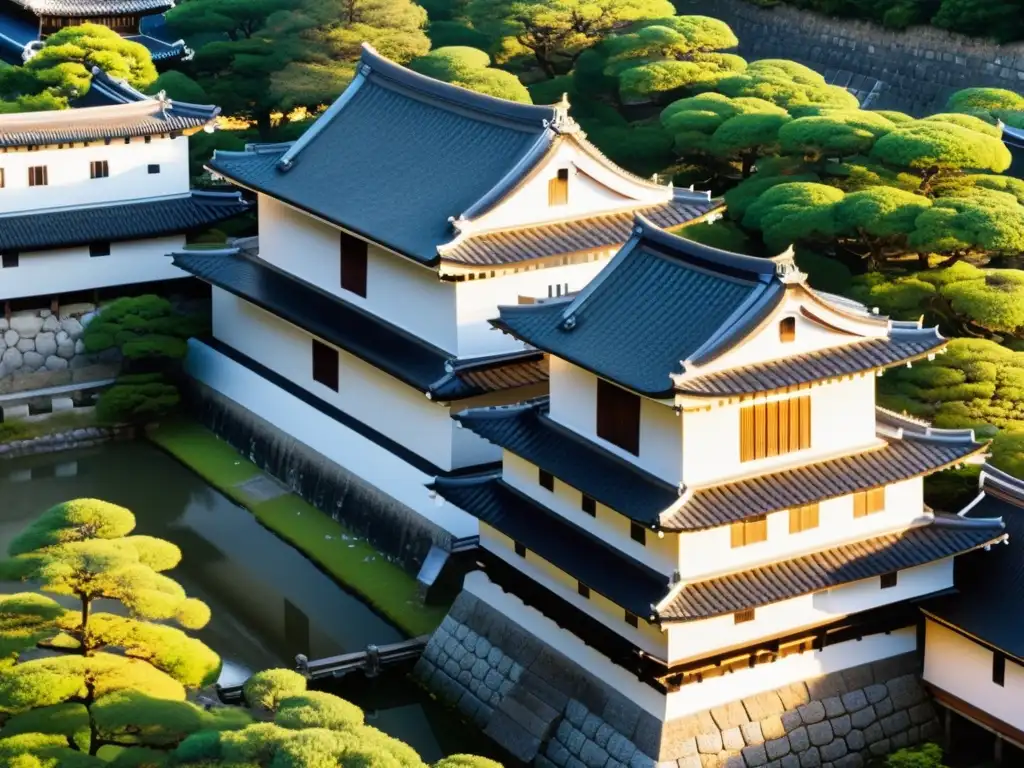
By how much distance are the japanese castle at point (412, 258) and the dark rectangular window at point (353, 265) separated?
4 cm

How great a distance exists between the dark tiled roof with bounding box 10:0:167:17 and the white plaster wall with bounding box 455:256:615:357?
97.4ft

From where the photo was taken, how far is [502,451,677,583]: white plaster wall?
2762 centimetres

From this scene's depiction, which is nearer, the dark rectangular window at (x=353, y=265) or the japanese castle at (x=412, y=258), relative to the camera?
the japanese castle at (x=412, y=258)

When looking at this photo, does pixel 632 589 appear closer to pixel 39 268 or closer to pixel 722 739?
pixel 722 739

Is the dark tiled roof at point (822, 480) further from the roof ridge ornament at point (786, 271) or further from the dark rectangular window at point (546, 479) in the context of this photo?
the dark rectangular window at point (546, 479)

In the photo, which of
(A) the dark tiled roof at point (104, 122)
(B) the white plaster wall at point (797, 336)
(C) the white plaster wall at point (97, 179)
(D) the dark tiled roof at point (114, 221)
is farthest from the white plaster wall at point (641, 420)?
(C) the white plaster wall at point (97, 179)

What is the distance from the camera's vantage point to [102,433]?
140 ft

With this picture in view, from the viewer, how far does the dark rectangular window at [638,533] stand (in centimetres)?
2781

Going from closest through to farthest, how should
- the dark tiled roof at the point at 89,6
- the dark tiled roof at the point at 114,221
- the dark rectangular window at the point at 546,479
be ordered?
the dark rectangular window at the point at 546,479
the dark tiled roof at the point at 114,221
the dark tiled roof at the point at 89,6

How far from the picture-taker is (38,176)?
43062 mm

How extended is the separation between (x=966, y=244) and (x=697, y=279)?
11401 millimetres

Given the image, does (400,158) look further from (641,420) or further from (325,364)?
(641,420)

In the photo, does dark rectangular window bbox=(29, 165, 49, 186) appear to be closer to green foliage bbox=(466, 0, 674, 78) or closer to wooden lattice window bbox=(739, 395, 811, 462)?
green foliage bbox=(466, 0, 674, 78)

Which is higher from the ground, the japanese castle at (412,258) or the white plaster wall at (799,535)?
the japanese castle at (412,258)
